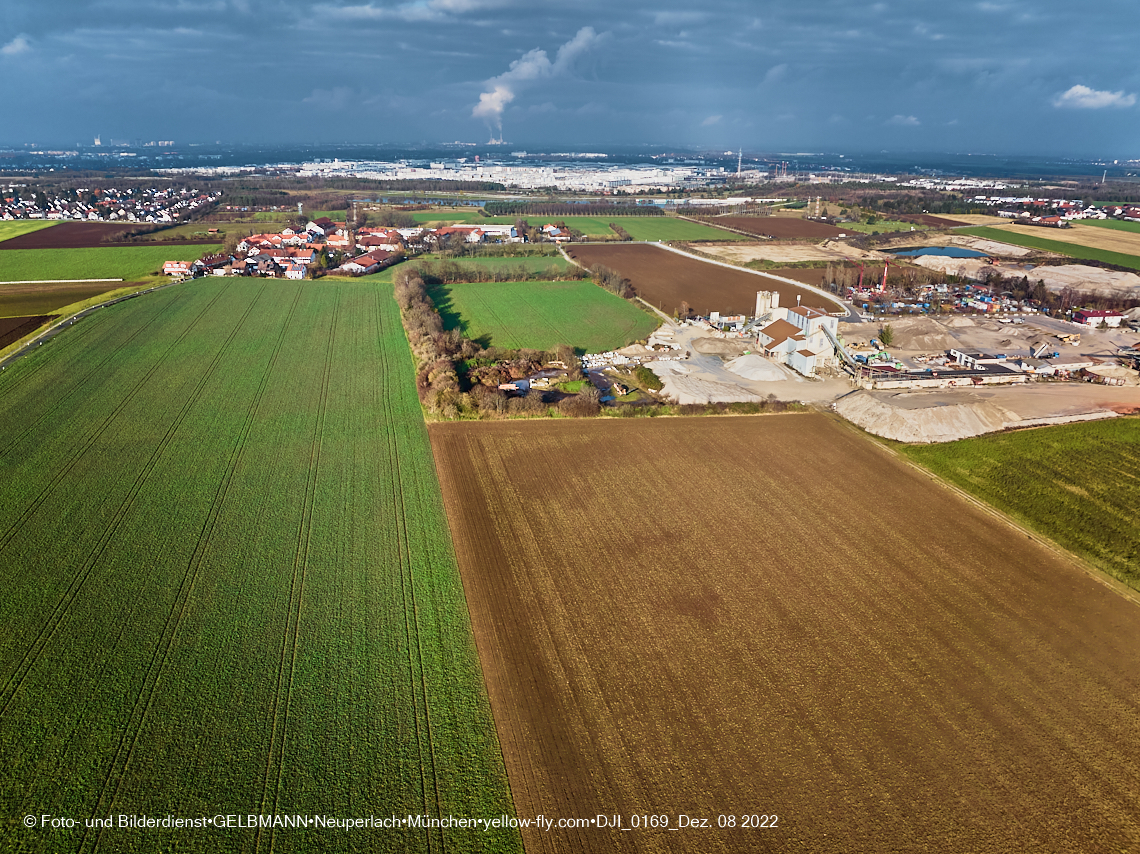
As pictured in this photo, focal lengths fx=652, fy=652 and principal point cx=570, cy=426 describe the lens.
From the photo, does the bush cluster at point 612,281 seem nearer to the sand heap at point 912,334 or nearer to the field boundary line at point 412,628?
the sand heap at point 912,334

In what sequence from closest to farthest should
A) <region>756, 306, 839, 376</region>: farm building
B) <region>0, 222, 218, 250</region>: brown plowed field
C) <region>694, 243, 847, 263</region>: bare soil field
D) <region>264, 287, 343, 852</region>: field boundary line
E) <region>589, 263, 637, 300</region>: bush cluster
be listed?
<region>264, 287, 343, 852</region>: field boundary line → <region>756, 306, 839, 376</region>: farm building → <region>589, 263, 637, 300</region>: bush cluster → <region>0, 222, 218, 250</region>: brown plowed field → <region>694, 243, 847, 263</region>: bare soil field

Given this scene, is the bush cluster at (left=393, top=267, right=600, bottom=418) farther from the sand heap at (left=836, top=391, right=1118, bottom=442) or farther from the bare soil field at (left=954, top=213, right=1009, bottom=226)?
the bare soil field at (left=954, top=213, right=1009, bottom=226)

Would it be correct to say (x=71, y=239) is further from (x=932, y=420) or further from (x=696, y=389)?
(x=932, y=420)

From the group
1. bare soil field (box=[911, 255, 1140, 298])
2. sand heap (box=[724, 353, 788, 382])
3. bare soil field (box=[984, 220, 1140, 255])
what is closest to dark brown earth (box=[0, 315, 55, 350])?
sand heap (box=[724, 353, 788, 382])

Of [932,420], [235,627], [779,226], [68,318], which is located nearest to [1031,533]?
[932,420]

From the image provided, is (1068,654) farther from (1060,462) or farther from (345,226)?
(345,226)

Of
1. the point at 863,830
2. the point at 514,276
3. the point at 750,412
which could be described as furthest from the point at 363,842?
the point at 514,276

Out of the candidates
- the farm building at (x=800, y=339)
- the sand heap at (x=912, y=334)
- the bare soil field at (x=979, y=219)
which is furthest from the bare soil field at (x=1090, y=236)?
the farm building at (x=800, y=339)
